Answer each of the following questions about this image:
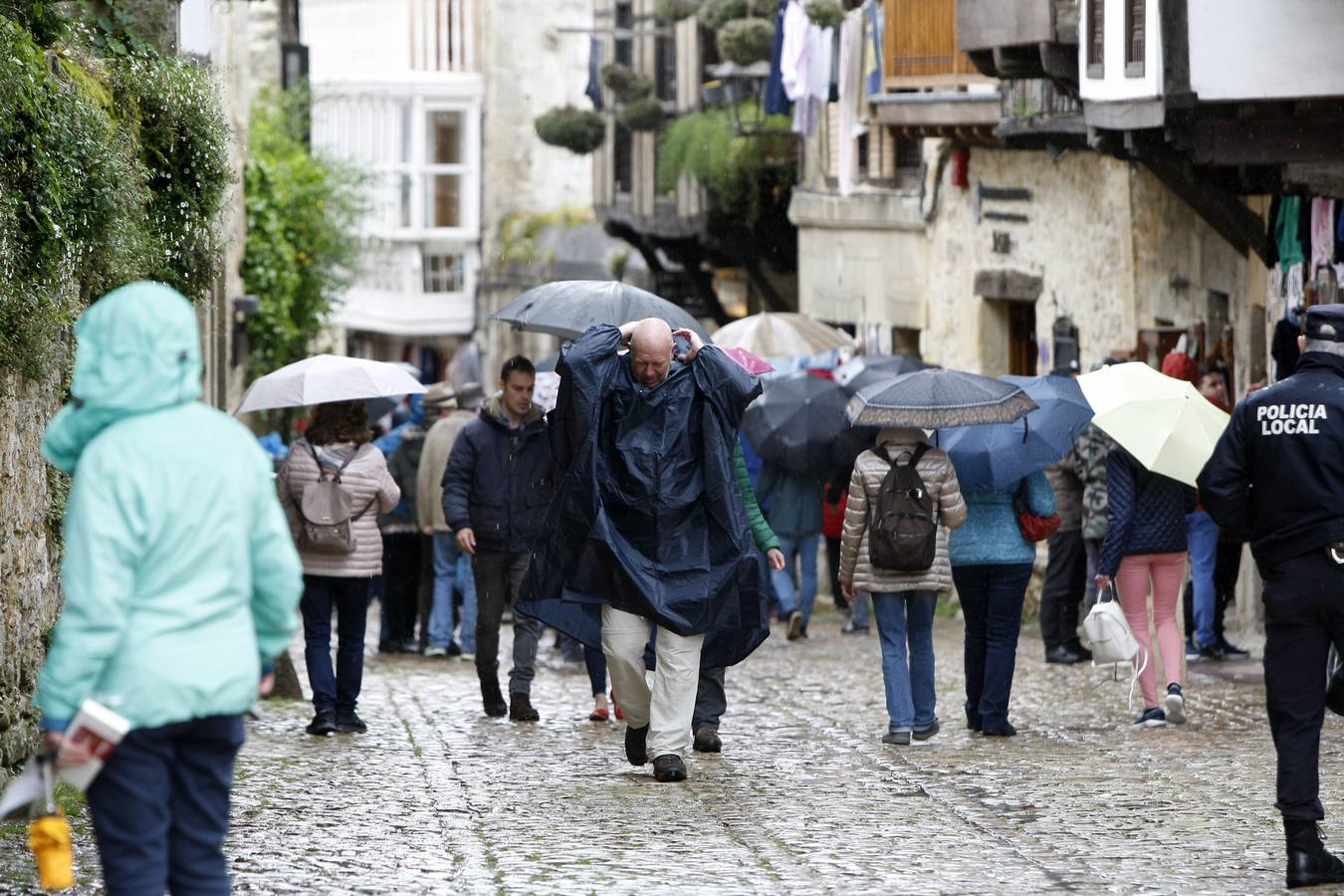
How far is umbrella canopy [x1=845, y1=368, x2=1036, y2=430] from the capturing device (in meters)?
10.2

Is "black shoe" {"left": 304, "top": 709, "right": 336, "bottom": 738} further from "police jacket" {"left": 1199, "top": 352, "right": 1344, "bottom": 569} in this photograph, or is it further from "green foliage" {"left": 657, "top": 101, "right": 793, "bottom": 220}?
"green foliage" {"left": 657, "top": 101, "right": 793, "bottom": 220}

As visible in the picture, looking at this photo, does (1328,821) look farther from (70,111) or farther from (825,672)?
(825,672)

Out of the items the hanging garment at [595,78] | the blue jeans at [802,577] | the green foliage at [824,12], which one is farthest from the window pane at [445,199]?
the blue jeans at [802,577]

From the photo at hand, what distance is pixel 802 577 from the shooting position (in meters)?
17.1

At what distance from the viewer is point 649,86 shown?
3022 centimetres

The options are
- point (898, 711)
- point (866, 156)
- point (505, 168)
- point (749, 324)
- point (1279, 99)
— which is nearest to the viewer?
point (898, 711)

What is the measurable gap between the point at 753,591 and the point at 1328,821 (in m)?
2.45

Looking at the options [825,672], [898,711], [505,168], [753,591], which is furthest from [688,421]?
[505,168]

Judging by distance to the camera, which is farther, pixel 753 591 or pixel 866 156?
pixel 866 156

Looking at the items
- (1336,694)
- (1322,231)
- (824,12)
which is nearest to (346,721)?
(1336,694)

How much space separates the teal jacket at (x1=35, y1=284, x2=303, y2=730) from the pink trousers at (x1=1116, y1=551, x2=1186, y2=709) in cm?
672

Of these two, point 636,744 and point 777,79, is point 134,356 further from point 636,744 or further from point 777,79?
point 777,79

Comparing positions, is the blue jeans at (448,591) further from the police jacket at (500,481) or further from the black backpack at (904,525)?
the black backpack at (904,525)

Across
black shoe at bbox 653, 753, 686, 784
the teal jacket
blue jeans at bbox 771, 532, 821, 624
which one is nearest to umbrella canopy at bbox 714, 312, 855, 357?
blue jeans at bbox 771, 532, 821, 624
